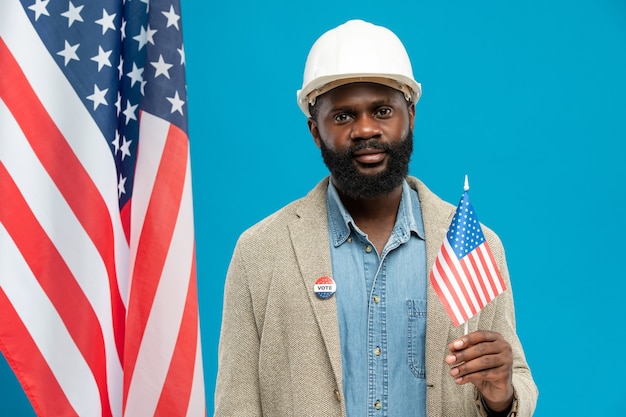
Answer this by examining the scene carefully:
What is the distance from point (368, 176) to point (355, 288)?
28 centimetres

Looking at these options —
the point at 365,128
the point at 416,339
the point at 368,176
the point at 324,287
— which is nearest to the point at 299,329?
the point at 324,287

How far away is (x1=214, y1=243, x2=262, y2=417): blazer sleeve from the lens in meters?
2.44

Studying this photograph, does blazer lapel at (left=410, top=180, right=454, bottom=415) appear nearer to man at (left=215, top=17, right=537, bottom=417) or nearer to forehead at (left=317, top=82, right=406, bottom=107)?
man at (left=215, top=17, right=537, bottom=417)

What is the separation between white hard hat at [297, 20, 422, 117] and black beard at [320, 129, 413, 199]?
0.50 feet

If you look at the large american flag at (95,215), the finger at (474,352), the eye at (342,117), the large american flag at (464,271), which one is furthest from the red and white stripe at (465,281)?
the large american flag at (95,215)

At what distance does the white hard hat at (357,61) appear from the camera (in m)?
2.39

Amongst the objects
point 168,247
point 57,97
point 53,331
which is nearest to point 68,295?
point 53,331

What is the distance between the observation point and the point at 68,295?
2.12 meters

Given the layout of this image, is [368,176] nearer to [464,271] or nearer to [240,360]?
[464,271]

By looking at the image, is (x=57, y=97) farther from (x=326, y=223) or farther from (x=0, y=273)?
(x=326, y=223)

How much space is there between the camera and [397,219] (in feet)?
8.18

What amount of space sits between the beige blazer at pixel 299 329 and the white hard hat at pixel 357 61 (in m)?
0.30

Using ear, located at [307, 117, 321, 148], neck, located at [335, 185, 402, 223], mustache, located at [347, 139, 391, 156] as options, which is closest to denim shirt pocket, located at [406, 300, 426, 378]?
neck, located at [335, 185, 402, 223]

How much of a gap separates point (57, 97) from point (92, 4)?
0.22m
